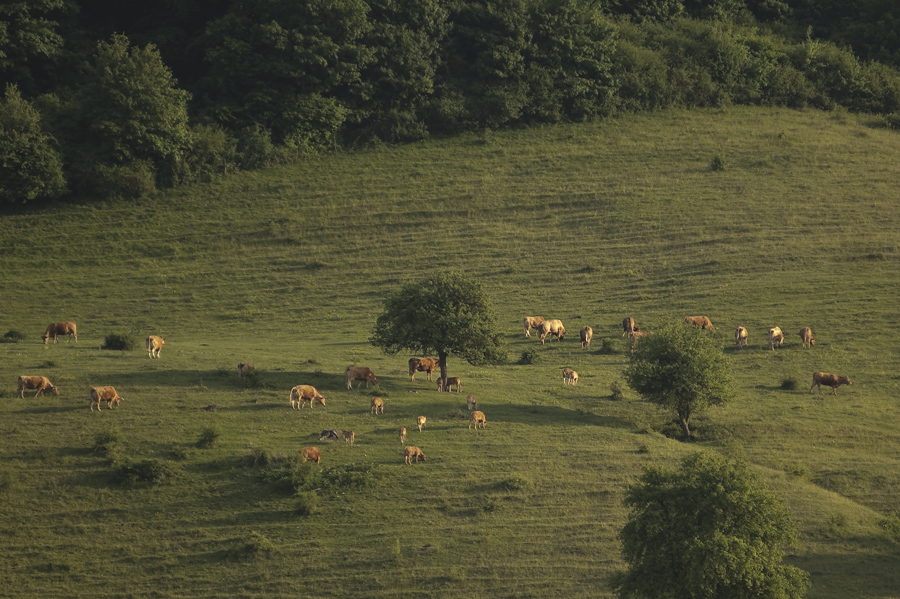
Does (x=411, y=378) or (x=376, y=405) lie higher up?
(x=411, y=378)

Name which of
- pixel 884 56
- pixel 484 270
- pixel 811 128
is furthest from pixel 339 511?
pixel 884 56

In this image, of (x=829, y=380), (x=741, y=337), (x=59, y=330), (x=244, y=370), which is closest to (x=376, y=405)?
(x=244, y=370)

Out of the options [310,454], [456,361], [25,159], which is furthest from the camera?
[25,159]

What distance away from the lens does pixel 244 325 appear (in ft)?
204

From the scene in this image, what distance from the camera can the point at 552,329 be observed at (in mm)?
58438

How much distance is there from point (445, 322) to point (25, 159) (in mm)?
38333

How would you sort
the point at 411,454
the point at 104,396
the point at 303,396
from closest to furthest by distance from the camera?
the point at 411,454 < the point at 104,396 < the point at 303,396

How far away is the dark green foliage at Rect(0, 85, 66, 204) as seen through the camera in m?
70.4

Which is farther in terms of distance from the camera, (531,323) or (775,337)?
(531,323)

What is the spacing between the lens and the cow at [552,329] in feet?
190

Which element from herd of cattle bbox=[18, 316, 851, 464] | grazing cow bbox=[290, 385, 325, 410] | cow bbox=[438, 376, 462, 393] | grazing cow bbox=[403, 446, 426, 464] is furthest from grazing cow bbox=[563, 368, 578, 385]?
grazing cow bbox=[403, 446, 426, 464]

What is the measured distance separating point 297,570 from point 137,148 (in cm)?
4768

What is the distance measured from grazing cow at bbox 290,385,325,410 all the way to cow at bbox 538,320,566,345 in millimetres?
17566

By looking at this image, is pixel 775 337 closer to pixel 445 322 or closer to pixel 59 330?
pixel 445 322
